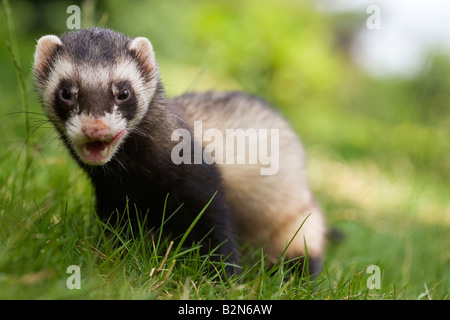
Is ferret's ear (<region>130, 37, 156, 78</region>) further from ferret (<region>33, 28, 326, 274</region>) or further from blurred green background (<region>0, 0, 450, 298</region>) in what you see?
blurred green background (<region>0, 0, 450, 298</region>)

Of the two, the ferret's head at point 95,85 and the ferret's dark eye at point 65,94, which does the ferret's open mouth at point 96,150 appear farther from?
the ferret's dark eye at point 65,94

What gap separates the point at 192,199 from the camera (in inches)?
111

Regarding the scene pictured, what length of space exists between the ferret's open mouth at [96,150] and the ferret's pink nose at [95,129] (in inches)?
6.1

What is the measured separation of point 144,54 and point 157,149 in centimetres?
56

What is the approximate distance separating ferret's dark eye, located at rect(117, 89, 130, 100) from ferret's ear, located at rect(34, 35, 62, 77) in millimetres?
479

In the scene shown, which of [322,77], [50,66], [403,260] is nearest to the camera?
[50,66]

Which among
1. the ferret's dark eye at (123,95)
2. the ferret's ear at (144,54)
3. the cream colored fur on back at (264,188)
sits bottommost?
the cream colored fur on back at (264,188)

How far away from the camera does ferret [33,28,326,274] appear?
8.03 feet

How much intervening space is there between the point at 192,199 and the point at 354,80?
1613cm

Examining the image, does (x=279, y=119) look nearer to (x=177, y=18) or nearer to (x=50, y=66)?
(x=50, y=66)

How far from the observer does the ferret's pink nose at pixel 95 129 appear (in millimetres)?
2234

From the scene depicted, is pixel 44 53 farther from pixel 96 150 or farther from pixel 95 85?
pixel 96 150

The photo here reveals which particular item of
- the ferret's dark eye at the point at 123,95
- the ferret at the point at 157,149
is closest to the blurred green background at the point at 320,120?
the ferret at the point at 157,149
